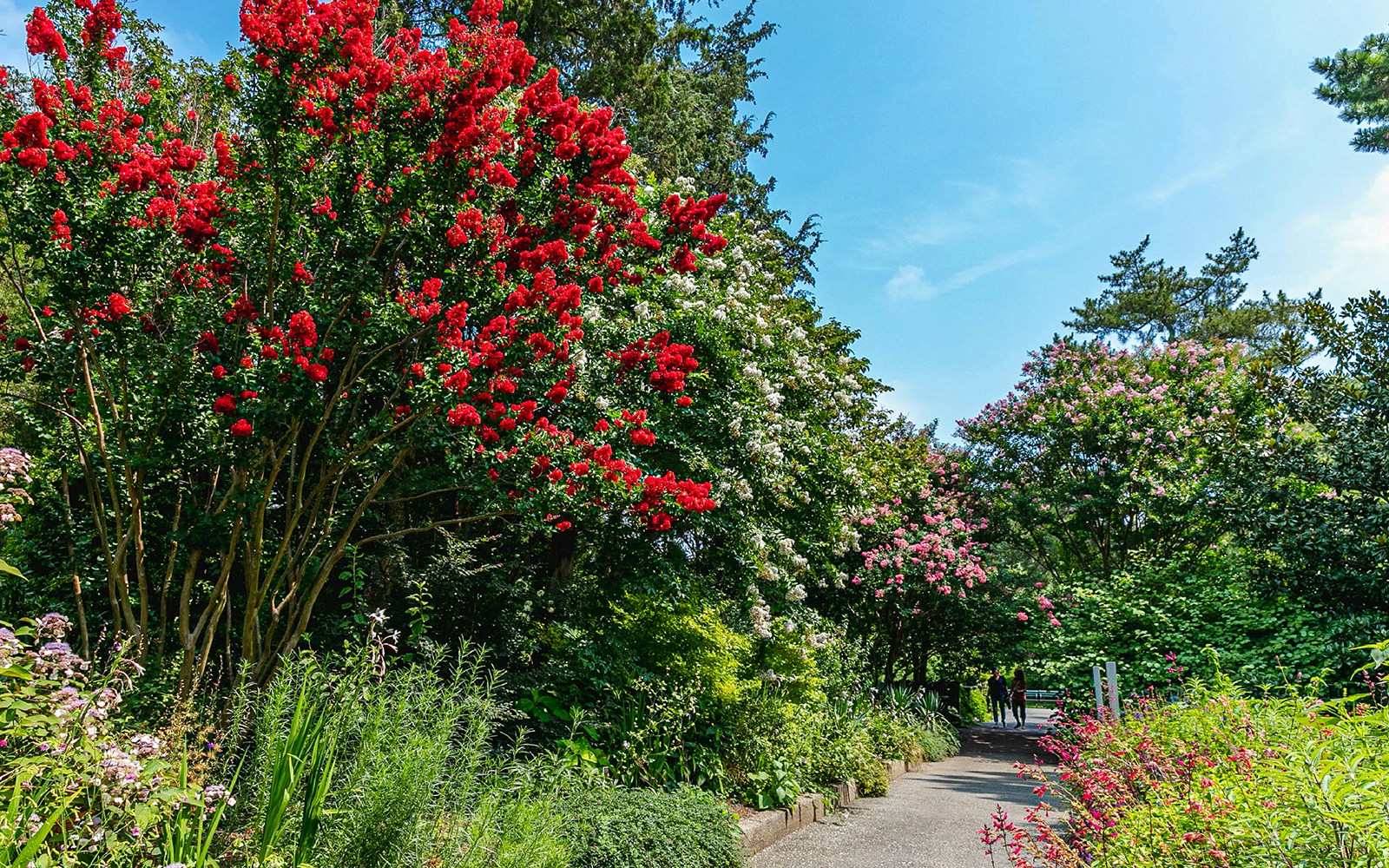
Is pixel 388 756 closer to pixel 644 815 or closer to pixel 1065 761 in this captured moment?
pixel 644 815

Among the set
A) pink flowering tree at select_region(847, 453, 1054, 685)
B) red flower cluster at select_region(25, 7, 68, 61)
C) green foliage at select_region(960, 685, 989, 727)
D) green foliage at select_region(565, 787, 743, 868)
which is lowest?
green foliage at select_region(960, 685, 989, 727)

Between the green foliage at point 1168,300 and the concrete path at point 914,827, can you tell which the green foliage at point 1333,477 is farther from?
the green foliage at point 1168,300

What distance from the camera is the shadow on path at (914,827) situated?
5.17 metres

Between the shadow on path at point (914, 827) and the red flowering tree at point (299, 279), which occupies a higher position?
the red flowering tree at point (299, 279)

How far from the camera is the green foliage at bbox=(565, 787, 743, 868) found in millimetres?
3808

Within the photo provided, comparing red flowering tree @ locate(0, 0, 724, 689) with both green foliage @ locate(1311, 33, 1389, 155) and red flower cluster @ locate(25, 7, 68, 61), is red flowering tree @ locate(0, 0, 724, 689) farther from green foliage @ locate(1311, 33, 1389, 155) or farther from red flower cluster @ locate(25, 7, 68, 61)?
green foliage @ locate(1311, 33, 1389, 155)

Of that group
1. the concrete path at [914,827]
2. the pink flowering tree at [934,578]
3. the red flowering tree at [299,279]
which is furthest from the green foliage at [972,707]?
the red flowering tree at [299,279]

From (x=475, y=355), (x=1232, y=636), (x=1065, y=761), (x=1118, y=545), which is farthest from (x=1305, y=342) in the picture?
(x=475, y=355)

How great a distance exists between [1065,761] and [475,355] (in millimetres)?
6040

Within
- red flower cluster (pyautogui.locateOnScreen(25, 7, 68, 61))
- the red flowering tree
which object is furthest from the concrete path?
red flower cluster (pyautogui.locateOnScreen(25, 7, 68, 61))

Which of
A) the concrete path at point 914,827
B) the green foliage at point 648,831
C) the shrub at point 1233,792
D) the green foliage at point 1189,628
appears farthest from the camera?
the green foliage at point 1189,628

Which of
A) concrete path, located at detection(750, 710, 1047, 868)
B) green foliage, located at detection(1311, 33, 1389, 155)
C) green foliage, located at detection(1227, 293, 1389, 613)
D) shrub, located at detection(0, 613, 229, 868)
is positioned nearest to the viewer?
shrub, located at detection(0, 613, 229, 868)

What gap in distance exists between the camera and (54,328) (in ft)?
14.7

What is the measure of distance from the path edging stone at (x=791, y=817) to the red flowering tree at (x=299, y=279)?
2477 millimetres
